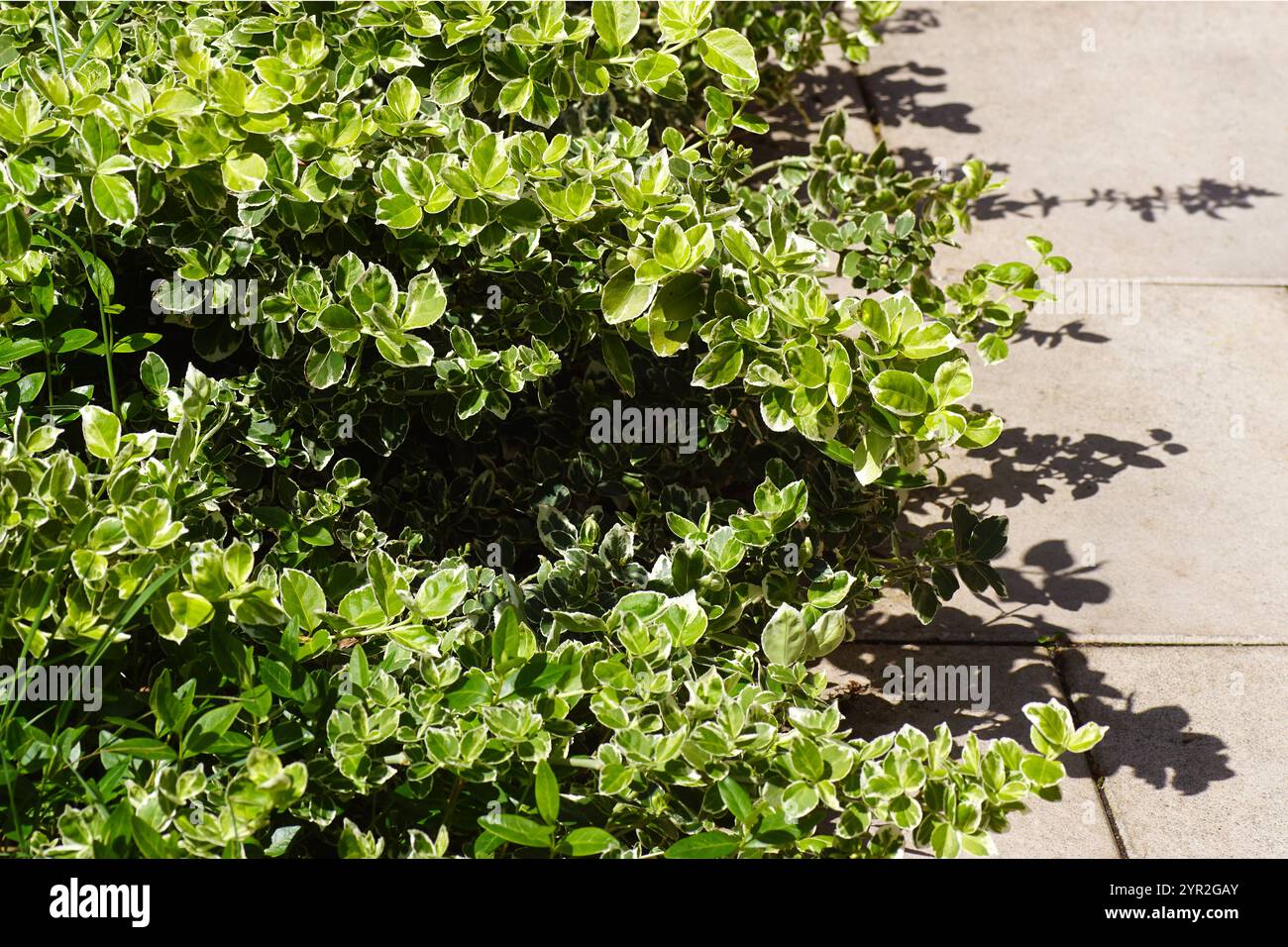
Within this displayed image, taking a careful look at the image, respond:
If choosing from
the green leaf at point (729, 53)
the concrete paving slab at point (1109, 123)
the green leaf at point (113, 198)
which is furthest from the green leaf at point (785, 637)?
the concrete paving slab at point (1109, 123)

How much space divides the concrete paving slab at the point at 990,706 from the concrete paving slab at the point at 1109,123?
1.59 m

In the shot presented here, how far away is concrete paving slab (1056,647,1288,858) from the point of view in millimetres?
2643

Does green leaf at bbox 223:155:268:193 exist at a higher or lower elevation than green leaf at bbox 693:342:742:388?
higher

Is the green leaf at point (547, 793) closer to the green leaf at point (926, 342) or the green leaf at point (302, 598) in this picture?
the green leaf at point (302, 598)

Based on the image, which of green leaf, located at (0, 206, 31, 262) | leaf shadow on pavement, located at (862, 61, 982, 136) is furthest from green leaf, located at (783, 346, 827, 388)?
leaf shadow on pavement, located at (862, 61, 982, 136)

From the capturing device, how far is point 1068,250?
4.21 metres

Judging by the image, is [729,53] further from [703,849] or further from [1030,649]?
[703,849]

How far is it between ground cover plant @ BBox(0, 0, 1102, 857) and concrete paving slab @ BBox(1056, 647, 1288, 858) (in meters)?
0.24

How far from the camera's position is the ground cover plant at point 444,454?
215cm

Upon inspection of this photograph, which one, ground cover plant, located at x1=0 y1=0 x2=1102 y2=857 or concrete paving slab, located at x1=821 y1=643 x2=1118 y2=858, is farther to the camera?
concrete paving slab, located at x1=821 y1=643 x2=1118 y2=858

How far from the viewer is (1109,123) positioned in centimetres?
479

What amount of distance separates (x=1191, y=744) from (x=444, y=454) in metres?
1.82

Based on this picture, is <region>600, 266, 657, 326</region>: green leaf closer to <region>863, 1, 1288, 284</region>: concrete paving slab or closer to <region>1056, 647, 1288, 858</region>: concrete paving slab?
<region>1056, 647, 1288, 858</region>: concrete paving slab

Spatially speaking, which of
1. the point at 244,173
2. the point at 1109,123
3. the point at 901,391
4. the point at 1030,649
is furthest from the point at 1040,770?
the point at 1109,123
